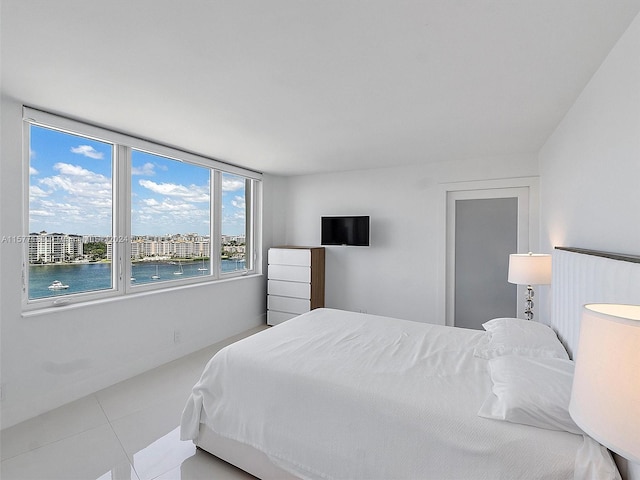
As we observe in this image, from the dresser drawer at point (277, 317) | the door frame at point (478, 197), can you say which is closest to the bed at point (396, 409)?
the door frame at point (478, 197)

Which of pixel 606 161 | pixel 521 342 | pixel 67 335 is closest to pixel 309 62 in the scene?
pixel 606 161

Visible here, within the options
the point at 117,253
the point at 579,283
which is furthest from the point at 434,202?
the point at 117,253

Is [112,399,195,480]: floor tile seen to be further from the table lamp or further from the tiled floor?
the table lamp

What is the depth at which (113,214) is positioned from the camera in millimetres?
3111

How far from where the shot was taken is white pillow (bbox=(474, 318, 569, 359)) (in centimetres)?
→ 189

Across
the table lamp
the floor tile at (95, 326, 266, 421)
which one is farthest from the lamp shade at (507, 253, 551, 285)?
the floor tile at (95, 326, 266, 421)

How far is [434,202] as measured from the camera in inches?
166

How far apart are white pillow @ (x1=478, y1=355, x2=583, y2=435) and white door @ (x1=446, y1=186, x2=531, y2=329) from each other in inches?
97.6

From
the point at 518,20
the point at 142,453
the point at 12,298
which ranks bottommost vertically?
the point at 142,453

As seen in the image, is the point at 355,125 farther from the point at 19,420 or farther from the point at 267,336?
the point at 19,420

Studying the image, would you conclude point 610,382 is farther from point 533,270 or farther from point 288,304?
point 288,304

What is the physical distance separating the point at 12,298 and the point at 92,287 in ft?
2.11

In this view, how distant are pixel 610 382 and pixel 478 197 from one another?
375 cm

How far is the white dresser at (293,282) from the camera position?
4.58 metres
